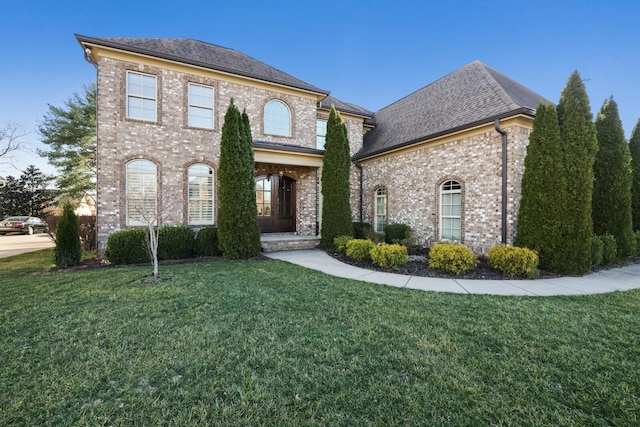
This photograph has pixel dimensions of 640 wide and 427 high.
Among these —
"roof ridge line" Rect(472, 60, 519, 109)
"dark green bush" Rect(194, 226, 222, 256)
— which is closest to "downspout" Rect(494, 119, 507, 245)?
"roof ridge line" Rect(472, 60, 519, 109)

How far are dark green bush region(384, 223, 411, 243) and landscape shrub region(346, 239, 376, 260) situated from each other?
8.04 feet

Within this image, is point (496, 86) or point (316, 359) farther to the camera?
point (496, 86)

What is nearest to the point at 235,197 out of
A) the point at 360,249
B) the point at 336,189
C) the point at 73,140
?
the point at 336,189

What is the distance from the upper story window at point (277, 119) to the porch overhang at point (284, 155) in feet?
2.21

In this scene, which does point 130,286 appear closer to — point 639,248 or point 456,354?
point 456,354

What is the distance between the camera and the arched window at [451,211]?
8.33 m

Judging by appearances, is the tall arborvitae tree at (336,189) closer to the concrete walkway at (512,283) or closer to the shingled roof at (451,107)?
the shingled roof at (451,107)

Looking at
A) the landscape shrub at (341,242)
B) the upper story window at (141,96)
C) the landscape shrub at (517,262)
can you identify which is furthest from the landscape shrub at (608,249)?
the upper story window at (141,96)

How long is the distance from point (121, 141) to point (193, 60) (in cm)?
355

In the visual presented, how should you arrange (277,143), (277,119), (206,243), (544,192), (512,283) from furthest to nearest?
(277,119), (277,143), (206,243), (544,192), (512,283)

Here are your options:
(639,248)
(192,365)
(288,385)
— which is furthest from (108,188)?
(639,248)

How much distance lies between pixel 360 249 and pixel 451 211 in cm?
350

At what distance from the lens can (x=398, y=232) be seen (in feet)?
31.7

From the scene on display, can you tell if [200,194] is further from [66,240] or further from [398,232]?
[398,232]
